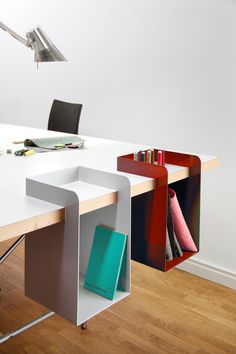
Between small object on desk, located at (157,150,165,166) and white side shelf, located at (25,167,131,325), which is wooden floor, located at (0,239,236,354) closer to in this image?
white side shelf, located at (25,167,131,325)

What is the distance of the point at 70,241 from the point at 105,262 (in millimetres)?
193

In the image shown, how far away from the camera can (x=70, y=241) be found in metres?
1.24

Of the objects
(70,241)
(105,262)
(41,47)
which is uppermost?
(41,47)

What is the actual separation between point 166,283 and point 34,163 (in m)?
1.35

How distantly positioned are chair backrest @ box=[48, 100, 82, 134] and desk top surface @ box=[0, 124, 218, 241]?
35cm

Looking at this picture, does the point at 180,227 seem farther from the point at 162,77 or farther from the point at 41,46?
the point at 162,77

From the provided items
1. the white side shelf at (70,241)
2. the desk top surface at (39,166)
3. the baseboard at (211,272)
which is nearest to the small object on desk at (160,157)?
the desk top surface at (39,166)

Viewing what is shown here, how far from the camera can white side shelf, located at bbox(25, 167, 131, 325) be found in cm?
123

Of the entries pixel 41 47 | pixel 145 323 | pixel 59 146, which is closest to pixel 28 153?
pixel 59 146

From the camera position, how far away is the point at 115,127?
3.14 metres

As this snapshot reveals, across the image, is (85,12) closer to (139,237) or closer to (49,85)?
(49,85)

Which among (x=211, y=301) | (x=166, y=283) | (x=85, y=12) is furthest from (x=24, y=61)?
(x=211, y=301)

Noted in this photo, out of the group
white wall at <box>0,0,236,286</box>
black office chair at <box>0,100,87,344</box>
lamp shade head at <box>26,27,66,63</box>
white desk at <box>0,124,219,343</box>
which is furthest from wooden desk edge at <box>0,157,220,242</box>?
black office chair at <box>0,100,87,344</box>

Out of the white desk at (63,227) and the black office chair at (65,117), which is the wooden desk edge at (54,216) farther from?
the black office chair at (65,117)
